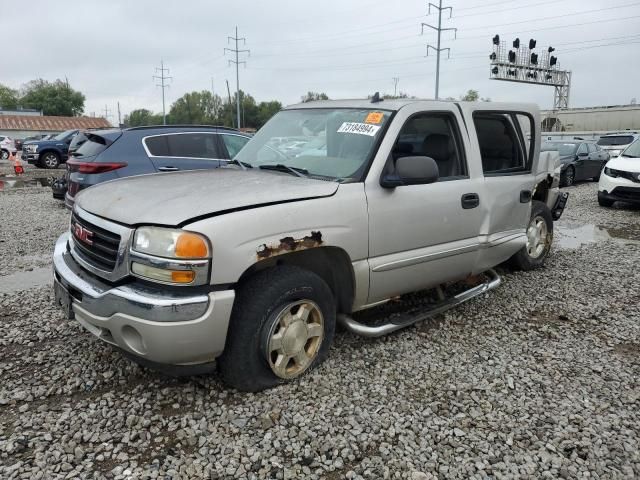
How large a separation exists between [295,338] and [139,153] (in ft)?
17.3

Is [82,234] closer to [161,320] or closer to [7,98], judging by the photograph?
[161,320]

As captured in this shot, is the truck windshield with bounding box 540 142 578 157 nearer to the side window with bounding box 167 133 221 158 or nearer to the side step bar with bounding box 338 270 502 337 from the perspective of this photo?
the side window with bounding box 167 133 221 158

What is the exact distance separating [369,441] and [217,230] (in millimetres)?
1398

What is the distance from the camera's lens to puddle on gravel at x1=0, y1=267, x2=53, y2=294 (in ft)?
17.3

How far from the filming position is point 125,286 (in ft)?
9.12

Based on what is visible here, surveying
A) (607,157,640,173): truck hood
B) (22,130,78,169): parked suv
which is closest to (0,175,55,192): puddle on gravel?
(22,130,78,169): parked suv

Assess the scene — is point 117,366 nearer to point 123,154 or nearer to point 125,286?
point 125,286

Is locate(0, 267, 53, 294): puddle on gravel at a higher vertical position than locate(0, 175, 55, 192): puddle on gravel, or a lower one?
lower

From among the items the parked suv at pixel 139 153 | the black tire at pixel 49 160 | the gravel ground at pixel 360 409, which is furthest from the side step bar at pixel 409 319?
the black tire at pixel 49 160

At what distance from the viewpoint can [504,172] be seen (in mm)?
4656

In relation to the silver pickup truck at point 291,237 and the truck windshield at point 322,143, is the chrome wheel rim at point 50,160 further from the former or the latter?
the truck windshield at point 322,143

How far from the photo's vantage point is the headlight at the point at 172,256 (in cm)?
262

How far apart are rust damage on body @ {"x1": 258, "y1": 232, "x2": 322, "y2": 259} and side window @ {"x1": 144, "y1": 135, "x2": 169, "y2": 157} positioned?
515cm

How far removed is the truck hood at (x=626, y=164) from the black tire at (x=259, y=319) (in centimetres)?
973
